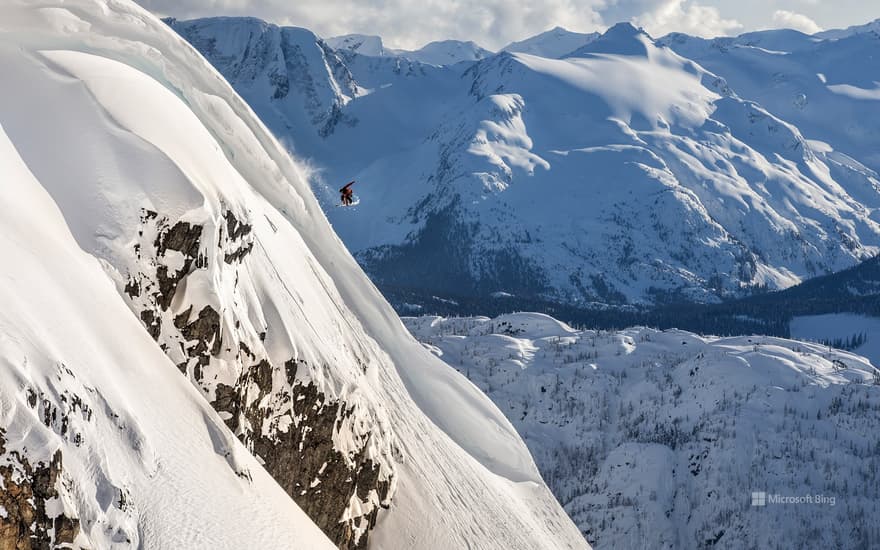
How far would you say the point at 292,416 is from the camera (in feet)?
87.2

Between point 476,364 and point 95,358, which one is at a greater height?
point 95,358

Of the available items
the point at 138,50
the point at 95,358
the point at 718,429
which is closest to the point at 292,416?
the point at 95,358

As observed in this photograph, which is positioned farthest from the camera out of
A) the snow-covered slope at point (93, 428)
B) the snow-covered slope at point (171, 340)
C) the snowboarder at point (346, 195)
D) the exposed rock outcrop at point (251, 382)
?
the snowboarder at point (346, 195)

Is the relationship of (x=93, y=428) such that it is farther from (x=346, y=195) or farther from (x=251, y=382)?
(x=346, y=195)

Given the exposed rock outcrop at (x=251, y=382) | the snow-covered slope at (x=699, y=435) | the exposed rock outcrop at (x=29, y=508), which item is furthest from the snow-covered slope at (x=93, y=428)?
the snow-covered slope at (x=699, y=435)

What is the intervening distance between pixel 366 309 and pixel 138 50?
55.1ft

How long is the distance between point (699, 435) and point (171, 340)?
126 metres

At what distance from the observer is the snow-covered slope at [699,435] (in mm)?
115625

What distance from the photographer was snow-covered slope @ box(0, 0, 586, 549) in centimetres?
1648

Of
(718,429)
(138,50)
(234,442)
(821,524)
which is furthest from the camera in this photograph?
(718,429)

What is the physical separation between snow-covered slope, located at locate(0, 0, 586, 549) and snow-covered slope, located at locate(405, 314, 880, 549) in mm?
87563

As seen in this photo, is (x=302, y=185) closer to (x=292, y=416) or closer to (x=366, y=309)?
(x=366, y=309)

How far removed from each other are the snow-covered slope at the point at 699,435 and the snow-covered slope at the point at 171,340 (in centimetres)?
8756

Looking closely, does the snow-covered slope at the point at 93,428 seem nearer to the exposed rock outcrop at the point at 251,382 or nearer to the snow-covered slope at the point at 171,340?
the snow-covered slope at the point at 171,340
